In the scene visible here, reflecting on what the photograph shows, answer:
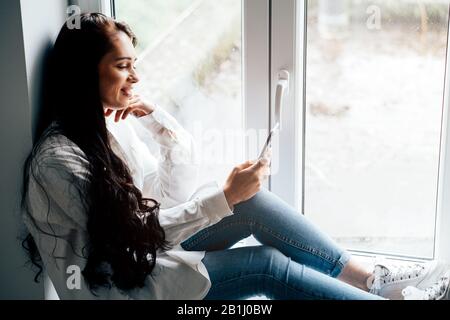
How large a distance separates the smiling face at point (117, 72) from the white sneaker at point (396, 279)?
738 mm

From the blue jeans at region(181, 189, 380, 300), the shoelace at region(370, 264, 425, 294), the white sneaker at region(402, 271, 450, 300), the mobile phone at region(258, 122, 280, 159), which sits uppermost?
the mobile phone at region(258, 122, 280, 159)

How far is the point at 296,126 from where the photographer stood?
158 centimetres

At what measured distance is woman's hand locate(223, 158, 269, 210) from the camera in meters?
1.31

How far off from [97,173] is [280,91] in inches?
21.2

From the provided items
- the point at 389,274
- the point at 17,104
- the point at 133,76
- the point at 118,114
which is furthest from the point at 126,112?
the point at 389,274

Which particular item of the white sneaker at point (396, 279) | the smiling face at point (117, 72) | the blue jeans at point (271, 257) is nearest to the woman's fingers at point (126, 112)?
the smiling face at point (117, 72)

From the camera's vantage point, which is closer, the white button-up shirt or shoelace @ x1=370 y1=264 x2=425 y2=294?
the white button-up shirt

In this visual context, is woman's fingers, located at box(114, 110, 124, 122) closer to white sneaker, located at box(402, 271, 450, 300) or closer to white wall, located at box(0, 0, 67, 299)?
white wall, located at box(0, 0, 67, 299)

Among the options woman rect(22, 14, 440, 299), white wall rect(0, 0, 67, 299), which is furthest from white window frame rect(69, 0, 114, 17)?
woman rect(22, 14, 440, 299)

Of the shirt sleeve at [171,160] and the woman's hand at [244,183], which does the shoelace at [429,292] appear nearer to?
the woman's hand at [244,183]

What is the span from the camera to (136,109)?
1.48m

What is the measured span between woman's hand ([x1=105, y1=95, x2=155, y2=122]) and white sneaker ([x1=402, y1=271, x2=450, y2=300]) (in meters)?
0.77
